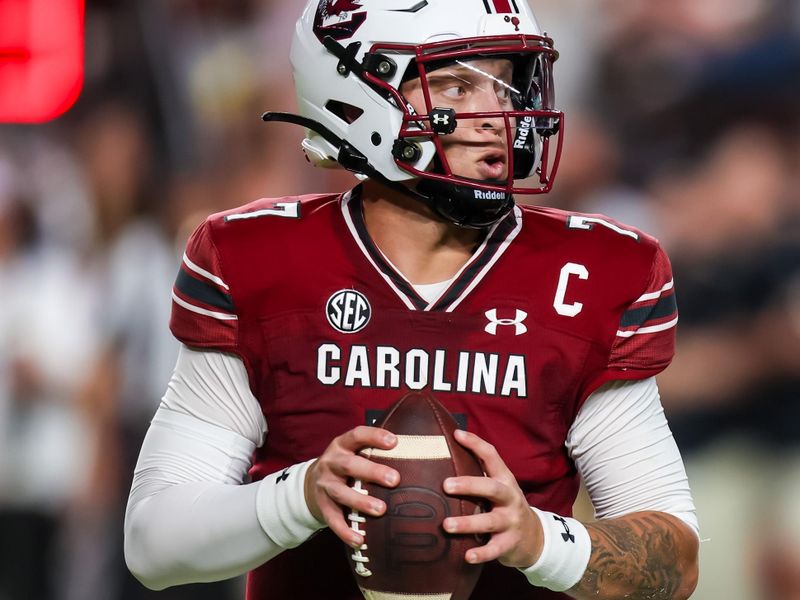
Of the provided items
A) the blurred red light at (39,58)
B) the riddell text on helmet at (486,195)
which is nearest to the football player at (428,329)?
the riddell text on helmet at (486,195)

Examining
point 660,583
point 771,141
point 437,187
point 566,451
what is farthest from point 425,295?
point 771,141

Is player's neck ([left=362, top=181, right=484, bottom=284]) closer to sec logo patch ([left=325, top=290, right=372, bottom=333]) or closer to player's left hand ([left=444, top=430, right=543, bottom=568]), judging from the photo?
sec logo patch ([left=325, top=290, right=372, bottom=333])

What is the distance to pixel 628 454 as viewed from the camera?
4.43 feet

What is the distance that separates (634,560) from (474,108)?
0.52m

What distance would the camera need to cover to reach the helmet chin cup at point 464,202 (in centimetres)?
134

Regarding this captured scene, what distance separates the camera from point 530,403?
1331mm

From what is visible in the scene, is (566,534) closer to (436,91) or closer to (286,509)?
(286,509)

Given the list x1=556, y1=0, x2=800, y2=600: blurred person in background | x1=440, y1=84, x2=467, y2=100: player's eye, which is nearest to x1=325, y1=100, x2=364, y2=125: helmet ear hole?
x1=440, y1=84, x2=467, y2=100: player's eye

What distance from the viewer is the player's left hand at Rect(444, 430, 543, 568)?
43.9 inches

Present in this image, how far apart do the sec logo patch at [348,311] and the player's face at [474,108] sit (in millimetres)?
180

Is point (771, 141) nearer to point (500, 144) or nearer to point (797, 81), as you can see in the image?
point (797, 81)

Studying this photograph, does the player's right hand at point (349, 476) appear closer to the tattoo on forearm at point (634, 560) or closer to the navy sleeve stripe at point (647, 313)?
the tattoo on forearm at point (634, 560)

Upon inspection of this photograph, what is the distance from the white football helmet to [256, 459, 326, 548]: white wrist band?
351 mm

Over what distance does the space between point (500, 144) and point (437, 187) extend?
9 centimetres
